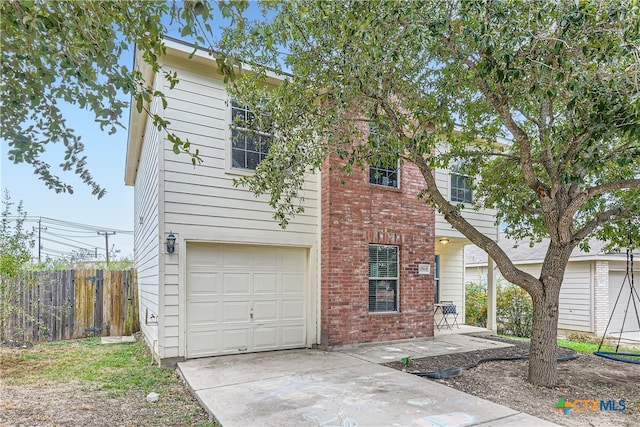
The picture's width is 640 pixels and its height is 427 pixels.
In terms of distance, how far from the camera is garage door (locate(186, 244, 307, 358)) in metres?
7.09

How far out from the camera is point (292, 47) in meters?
5.77

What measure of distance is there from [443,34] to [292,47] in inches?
82.6

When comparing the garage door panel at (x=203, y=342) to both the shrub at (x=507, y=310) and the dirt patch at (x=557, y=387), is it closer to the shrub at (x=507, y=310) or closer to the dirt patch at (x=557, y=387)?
the dirt patch at (x=557, y=387)

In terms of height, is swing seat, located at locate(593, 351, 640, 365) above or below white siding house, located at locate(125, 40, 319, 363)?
below

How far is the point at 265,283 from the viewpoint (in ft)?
25.7

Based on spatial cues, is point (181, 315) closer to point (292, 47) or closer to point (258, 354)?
point (258, 354)

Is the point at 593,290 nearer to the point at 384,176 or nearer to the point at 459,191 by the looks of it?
the point at 459,191

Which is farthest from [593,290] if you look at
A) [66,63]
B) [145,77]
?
[66,63]

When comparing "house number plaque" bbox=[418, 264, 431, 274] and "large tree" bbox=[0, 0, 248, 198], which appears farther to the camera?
"house number plaque" bbox=[418, 264, 431, 274]

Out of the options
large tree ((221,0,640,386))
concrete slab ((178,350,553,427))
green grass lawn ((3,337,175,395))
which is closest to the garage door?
concrete slab ((178,350,553,427))

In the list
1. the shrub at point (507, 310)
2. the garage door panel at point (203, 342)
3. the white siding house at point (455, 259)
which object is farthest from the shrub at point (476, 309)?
the garage door panel at point (203, 342)

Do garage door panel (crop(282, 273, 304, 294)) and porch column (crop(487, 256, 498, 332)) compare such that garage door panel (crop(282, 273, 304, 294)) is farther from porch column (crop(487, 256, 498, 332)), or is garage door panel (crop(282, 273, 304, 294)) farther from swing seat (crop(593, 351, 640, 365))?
porch column (crop(487, 256, 498, 332))

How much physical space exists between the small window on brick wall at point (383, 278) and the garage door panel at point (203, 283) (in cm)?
317

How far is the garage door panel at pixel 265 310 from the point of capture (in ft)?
25.1
